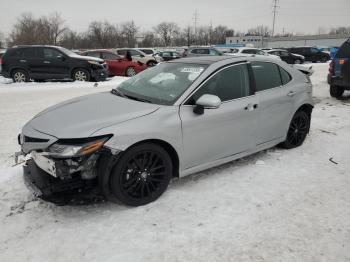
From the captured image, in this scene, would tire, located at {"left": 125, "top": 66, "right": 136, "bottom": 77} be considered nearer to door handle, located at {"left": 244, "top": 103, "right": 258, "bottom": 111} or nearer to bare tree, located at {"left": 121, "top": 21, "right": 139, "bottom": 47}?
door handle, located at {"left": 244, "top": 103, "right": 258, "bottom": 111}

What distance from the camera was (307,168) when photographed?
4.84 metres

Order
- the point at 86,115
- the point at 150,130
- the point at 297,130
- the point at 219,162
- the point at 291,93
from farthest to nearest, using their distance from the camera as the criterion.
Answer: the point at 297,130 → the point at 291,93 → the point at 219,162 → the point at 86,115 → the point at 150,130

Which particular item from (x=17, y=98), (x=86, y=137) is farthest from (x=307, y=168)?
(x=17, y=98)

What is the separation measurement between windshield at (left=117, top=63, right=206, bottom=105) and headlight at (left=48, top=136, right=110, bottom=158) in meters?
0.98

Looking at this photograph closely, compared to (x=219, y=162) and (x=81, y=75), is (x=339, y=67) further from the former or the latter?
(x=81, y=75)

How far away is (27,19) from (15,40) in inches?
278

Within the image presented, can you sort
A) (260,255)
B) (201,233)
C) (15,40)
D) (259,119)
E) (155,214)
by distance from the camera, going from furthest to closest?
(15,40)
(259,119)
(155,214)
(201,233)
(260,255)

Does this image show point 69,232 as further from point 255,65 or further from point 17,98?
point 17,98

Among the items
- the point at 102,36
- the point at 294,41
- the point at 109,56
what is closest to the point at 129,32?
the point at 102,36

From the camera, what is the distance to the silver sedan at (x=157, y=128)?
3369mm

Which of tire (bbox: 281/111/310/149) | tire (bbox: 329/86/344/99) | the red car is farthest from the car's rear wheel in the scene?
the red car

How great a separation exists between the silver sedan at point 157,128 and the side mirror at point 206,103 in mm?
11

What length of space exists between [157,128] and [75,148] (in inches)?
34.2

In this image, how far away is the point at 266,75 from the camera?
502 cm
